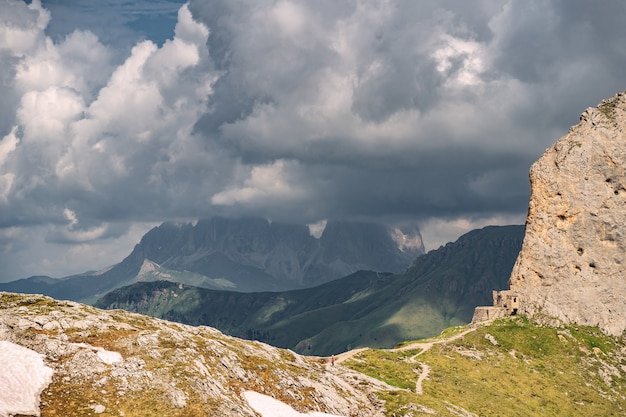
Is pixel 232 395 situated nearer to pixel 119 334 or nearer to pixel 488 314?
pixel 119 334

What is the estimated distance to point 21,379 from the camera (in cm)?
6875

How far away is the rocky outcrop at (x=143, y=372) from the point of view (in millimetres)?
69000

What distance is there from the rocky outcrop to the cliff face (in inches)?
3733

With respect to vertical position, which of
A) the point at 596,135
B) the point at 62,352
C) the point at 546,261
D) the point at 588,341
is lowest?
the point at 588,341

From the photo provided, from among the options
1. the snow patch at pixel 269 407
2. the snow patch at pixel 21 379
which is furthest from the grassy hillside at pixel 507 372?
the snow patch at pixel 21 379

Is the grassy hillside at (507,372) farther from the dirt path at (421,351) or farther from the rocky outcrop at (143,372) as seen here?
the rocky outcrop at (143,372)

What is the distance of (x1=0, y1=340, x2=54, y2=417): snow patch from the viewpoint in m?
63.0

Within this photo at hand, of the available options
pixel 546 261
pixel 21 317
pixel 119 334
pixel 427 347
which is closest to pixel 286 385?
pixel 119 334

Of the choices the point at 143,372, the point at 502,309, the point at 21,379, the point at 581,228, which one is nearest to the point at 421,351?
the point at 502,309

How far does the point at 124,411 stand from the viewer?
67.5m

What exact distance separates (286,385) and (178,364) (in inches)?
646

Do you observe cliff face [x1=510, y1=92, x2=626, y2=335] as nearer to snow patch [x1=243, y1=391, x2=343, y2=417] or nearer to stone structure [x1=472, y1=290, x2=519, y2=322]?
stone structure [x1=472, y1=290, x2=519, y2=322]

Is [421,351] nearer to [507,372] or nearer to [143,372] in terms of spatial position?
[507,372]

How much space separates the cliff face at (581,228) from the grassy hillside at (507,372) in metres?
9.59
